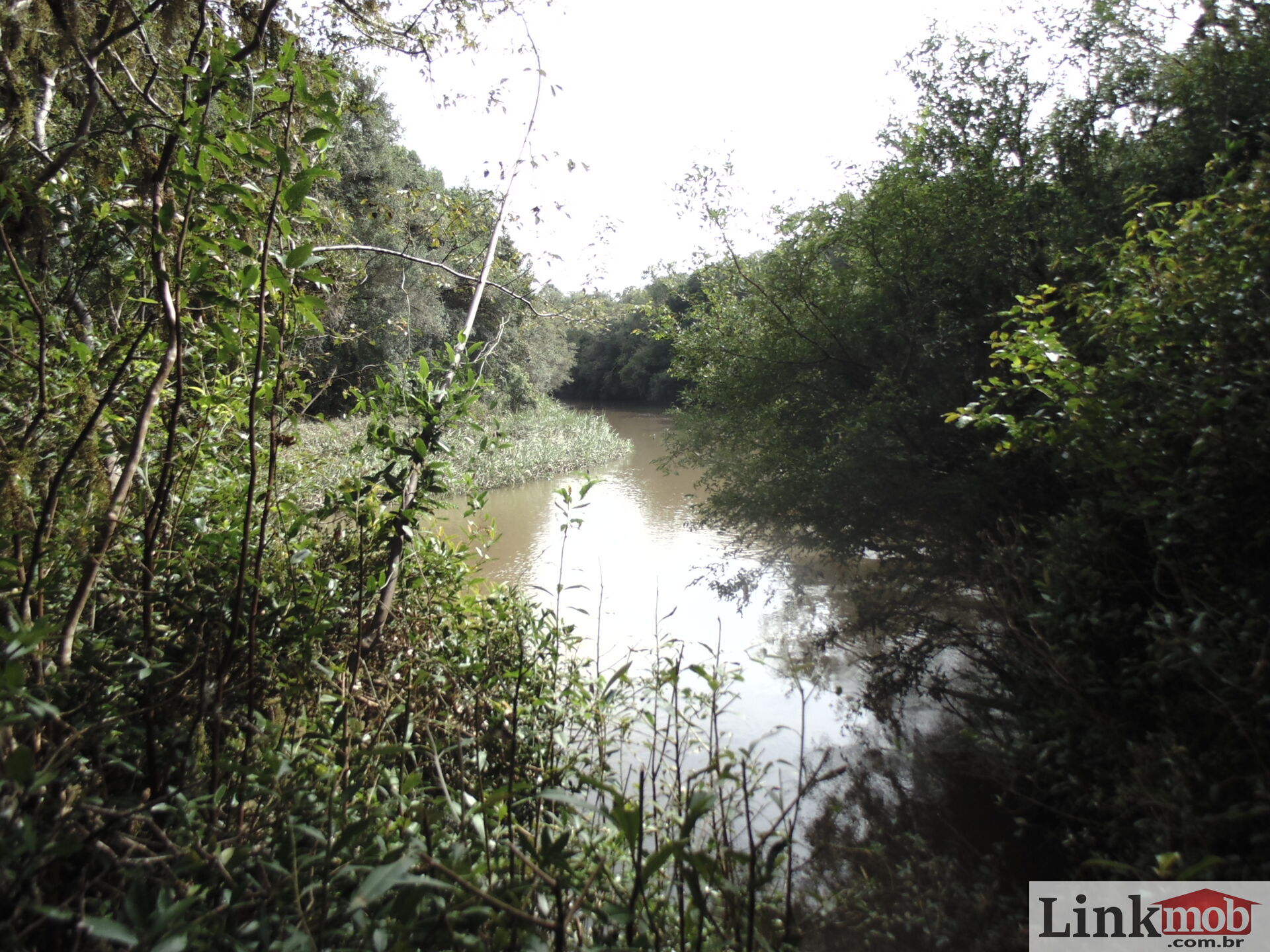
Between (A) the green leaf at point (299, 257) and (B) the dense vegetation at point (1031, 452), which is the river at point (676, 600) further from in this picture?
(A) the green leaf at point (299, 257)

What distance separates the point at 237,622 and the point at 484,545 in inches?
57.1

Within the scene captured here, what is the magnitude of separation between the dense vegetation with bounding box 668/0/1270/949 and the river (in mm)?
504

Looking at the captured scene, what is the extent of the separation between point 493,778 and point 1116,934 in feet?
5.95

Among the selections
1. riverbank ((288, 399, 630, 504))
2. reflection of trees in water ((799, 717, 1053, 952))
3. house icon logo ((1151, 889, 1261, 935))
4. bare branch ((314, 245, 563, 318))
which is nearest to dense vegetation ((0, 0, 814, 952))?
bare branch ((314, 245, 563, 318))

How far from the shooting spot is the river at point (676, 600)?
463 centimetres

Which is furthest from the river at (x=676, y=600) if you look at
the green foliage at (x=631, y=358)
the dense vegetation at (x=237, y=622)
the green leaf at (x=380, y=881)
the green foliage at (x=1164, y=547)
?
the green foliage at (x=631, y=358)

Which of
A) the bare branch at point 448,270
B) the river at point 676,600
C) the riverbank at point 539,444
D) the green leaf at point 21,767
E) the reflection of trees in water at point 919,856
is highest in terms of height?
the bare branch at point 448,270

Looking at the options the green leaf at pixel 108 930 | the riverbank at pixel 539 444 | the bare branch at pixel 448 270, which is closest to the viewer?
the green leaf at pixel 108 930

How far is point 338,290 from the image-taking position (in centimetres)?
333

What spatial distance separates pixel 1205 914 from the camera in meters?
1.75

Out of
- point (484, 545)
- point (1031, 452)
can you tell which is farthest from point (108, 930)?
point (1031, 452)

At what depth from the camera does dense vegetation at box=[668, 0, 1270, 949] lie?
222cm

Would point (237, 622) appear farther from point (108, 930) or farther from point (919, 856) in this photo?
point (919, 856)

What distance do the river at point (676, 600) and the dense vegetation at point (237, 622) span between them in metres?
0.73
